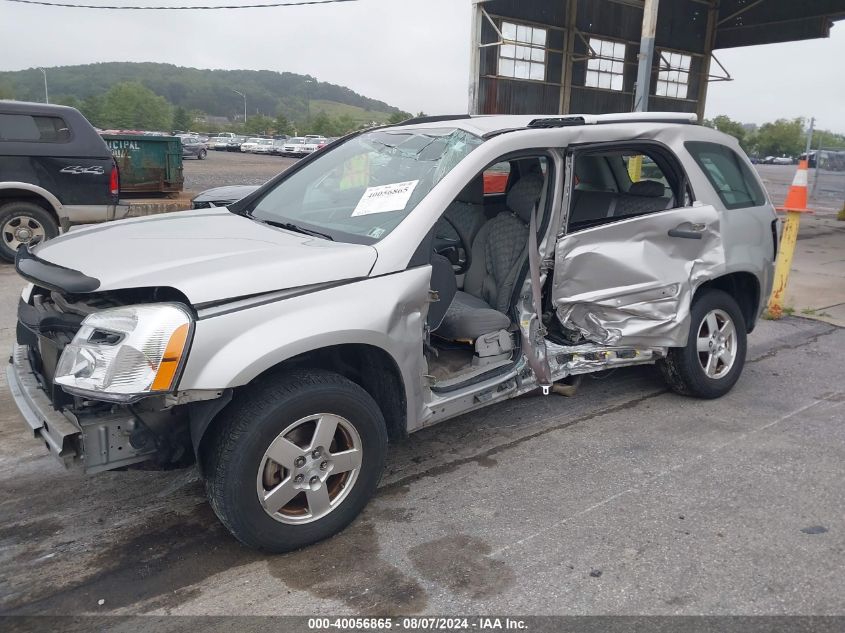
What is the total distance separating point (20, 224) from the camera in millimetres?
8727

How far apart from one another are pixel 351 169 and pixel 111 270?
5.28 feet

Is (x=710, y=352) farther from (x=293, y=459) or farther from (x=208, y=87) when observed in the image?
(x=208, y=87)

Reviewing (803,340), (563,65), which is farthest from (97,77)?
(803,340)

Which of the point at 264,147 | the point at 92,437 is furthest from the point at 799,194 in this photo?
the point at 264,147

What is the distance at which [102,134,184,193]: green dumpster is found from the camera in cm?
1248

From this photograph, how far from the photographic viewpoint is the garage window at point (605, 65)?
57.3 ft

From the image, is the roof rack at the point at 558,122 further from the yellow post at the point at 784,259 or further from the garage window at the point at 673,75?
the garage window at the point at 673,75

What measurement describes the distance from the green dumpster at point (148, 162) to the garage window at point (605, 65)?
33.8ft

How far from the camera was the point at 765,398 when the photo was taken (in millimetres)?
4867

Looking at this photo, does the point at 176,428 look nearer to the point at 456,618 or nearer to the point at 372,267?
the point at 372,267

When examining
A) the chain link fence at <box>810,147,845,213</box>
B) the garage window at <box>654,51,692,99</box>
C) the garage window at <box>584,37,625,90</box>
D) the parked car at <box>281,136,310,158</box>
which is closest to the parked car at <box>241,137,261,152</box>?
the parked car at <box>281,136,310,158</box>

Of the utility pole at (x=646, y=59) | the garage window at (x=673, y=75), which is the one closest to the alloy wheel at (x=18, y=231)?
the utility pole at (x=646, y=59)

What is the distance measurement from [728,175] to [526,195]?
5.15 ft

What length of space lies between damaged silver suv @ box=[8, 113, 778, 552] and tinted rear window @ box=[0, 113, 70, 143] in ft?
19.5
